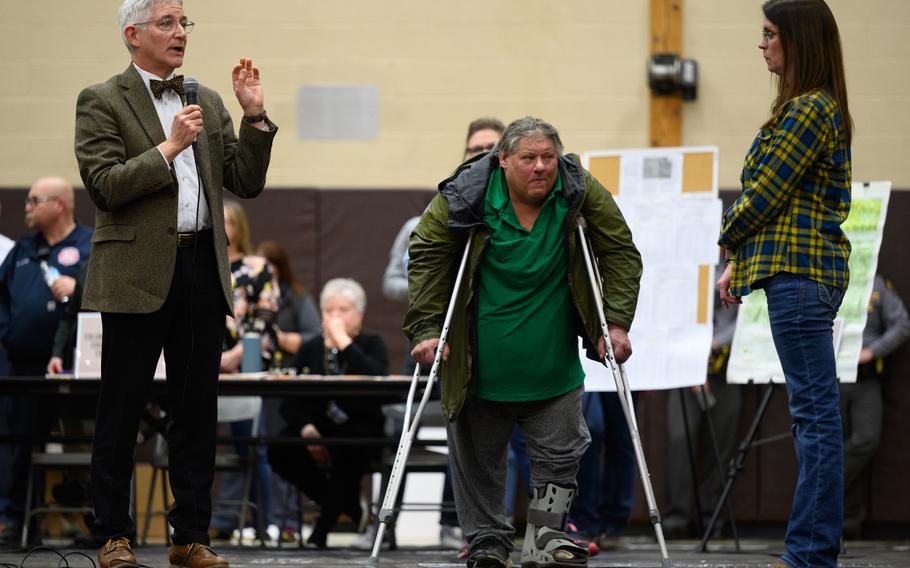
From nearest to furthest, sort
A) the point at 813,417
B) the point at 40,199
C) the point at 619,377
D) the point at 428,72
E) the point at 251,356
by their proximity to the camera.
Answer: the point at 813,417 → the point at 619,377 → the point at 251,356 → the point at 40,199 → the point at 428,72

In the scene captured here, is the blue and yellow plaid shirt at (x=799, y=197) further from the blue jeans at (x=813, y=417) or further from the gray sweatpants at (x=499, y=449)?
the gray sweatpants at (x=499, y=449)

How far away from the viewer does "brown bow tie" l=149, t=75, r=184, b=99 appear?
5.05 m

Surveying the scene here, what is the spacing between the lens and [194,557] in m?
5.04

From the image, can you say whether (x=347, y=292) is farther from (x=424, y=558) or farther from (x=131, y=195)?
(x=131, y=195)

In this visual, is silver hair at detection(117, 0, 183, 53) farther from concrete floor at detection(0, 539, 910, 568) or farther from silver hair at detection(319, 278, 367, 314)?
silver hair at detection(319, 278, 367, 314)

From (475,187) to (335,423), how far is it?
2.62 meters

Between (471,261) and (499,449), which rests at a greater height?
(471,261)

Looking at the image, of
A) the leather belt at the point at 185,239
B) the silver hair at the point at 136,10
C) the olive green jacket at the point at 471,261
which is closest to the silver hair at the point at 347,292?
the olive green jacket at the point at 471,261

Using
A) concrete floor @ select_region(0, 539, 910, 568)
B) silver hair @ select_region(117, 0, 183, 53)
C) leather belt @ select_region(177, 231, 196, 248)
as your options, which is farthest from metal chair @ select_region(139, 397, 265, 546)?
silver hair @ select_region(117, 0, 183, 53)

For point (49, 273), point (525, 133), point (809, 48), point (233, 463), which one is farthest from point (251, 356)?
point (809, 48)

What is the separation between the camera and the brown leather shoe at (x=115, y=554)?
488cm

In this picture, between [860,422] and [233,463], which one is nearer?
[233,463]

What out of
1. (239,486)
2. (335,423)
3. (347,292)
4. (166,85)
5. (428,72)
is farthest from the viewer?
(428,72)

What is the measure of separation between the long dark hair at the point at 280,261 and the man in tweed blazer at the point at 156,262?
356 centimetres
